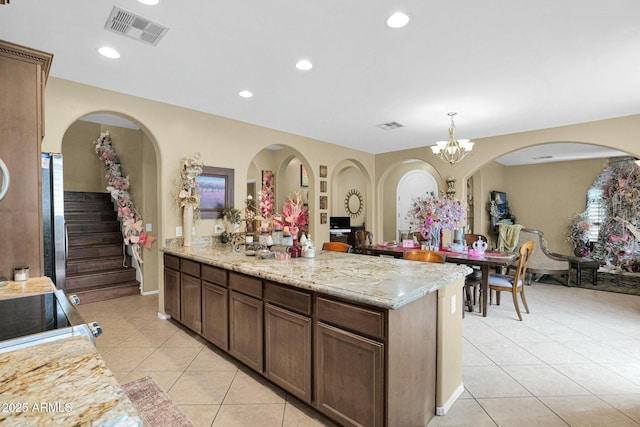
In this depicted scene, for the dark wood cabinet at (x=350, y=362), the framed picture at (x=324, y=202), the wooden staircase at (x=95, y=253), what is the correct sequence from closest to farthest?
the dark wood cabinet at (x=350, y=362) < the wooden staircase at (x=95, y=253) < the framed picture at (x=324, y=202)

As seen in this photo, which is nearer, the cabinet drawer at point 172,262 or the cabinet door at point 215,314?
the cabinet door at point 215,314

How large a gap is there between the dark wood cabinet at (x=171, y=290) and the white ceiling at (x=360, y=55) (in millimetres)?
2061

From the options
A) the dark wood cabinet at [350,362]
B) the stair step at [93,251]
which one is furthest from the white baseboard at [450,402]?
the stair step at [93,251]

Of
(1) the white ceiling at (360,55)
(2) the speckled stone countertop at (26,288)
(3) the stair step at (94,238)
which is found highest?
(1) the white ceiling at (360,55)

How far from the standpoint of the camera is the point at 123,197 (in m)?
5.12

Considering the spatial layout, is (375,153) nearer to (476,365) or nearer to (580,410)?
(476,365)

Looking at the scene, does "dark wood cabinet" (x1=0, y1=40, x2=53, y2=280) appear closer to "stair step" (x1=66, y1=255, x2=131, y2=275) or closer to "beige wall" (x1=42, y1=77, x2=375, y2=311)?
"beige wall" (x1=42, y1=77, x2=375, y2=311)

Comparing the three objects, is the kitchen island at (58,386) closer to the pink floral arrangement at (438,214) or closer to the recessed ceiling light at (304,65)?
the recessed ceiling light at (304,65)

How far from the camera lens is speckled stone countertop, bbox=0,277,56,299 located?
1564 mm

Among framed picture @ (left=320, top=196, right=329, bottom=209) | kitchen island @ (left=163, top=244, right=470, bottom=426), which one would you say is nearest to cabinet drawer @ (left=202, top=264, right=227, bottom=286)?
kitchen island @ (left=163, top=244, right=470, bottom=426)

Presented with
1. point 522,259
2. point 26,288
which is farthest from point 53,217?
point 522,259

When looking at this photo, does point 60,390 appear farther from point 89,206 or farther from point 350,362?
point 89,206

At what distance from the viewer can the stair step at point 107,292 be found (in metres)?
4.56

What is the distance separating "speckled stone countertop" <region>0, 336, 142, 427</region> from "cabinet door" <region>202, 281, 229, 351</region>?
1.89 metres
